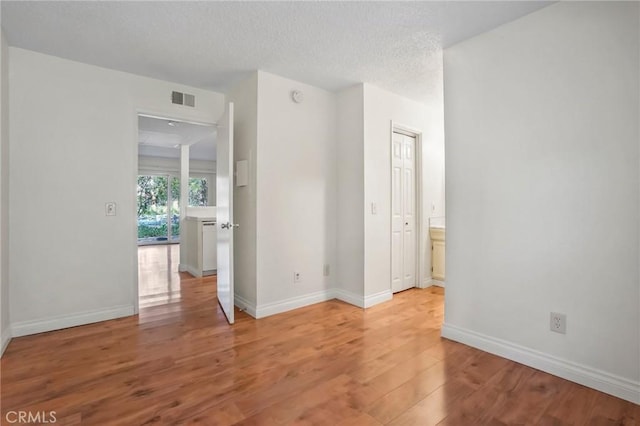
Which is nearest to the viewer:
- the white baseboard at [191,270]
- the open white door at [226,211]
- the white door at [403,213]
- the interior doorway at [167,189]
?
the open white door at [226,211]

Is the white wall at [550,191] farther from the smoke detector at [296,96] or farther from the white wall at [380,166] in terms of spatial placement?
the smoke detector at [296,96]

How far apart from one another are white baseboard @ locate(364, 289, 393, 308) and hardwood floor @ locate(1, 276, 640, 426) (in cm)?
46

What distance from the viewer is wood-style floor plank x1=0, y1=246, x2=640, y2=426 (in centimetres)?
175

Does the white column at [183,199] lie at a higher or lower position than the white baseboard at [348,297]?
higher

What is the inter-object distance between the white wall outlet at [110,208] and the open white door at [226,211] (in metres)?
1.00

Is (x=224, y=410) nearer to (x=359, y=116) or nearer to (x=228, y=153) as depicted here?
(x=228, y=153)

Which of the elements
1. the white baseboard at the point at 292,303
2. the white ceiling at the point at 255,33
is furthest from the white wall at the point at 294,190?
the white ceiling at the point at 255,33

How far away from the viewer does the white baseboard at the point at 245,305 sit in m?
3.29

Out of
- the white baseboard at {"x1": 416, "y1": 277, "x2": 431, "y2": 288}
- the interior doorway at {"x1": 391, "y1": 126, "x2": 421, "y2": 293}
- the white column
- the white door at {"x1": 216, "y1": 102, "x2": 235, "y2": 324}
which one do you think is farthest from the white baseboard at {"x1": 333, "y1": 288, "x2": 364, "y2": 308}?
the white column

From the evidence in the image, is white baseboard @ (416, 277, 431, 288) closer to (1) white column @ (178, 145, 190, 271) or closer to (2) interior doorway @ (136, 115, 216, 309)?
(2) interior doorway @ (136, 115, 216, 309)

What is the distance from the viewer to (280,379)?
2111 mm

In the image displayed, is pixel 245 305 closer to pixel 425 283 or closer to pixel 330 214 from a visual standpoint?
pixel 330 214

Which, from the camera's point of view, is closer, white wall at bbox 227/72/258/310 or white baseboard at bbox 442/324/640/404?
white baseboard at bbox 442/324/640/404

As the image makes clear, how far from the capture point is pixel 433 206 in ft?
15.0
